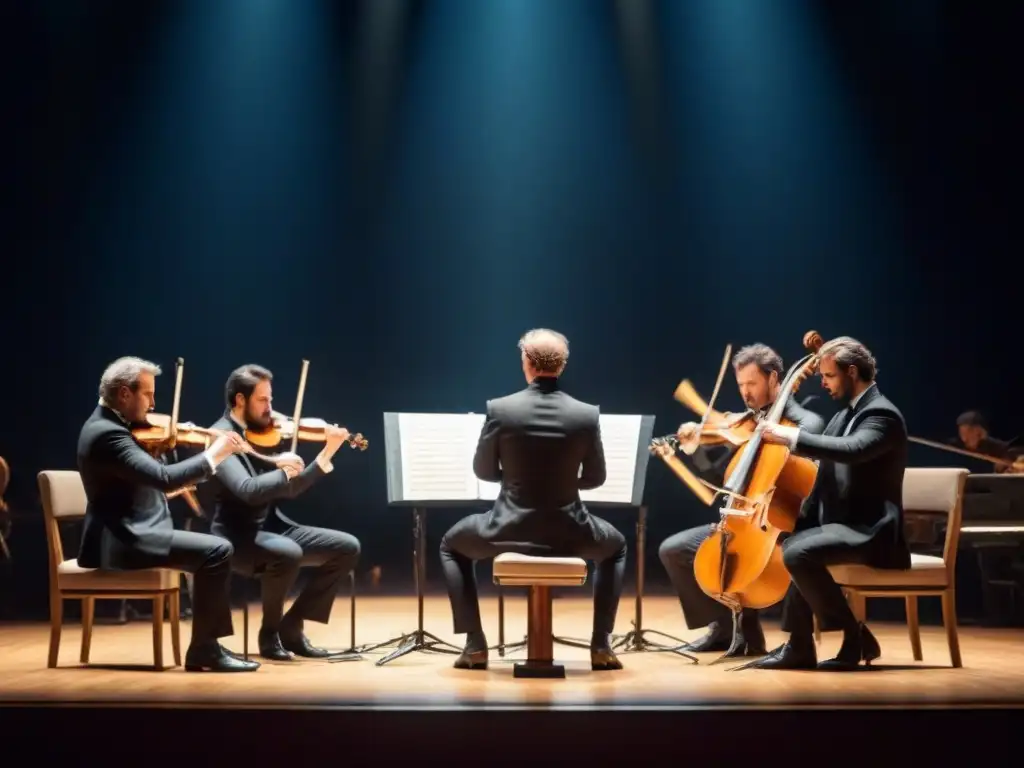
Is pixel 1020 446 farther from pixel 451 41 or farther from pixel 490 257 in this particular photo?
pixel 451 41

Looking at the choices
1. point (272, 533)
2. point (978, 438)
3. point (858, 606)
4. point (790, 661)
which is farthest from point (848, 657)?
point (978, 438)

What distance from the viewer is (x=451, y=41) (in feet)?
23.5

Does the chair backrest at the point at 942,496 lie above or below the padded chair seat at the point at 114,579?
above

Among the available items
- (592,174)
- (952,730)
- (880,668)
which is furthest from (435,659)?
(592,174)

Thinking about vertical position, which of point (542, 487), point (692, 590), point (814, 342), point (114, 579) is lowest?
point (692, 590)

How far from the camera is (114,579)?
4.17 m

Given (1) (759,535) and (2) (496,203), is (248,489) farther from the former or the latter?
(2) (496,203)

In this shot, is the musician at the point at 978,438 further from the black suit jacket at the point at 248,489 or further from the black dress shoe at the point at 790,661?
the black suit jacket at the point at 248,489

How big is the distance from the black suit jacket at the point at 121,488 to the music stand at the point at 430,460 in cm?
67

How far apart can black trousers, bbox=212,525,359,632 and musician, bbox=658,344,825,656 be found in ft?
4.03

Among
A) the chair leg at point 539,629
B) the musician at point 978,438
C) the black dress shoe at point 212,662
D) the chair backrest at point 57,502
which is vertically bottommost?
the black dress shoe at point 212,662

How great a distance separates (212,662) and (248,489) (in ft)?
2.05

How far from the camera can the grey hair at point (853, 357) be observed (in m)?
4.23

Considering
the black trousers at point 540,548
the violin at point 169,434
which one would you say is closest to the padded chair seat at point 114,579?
the violin at point 169,434
